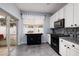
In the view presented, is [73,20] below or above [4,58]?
above

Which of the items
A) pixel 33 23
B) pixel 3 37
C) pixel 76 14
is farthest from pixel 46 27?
pixel 76 14

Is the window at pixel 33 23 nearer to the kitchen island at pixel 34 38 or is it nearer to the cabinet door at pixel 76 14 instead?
the kitchen island at pixel 34 38

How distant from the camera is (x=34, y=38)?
689cm

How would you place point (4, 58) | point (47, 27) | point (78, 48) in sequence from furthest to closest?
point (47, 27)
point (78, 48)
point (4, 58)

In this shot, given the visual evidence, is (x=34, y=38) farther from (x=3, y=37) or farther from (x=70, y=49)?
(x=70, y=49)

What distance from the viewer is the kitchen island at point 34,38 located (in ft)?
22.4

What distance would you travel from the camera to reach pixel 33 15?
23.5 feet

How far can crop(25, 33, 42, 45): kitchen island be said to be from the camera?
6.84m

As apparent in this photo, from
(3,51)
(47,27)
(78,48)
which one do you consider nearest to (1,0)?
(78,48)

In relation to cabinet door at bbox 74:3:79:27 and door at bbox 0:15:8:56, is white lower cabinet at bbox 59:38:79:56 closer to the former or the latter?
cabinet door at bbox 74:3:79:27

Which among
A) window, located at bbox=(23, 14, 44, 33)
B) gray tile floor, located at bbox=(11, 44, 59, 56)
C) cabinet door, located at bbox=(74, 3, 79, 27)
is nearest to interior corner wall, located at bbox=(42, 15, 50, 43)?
window, located at bbox=(23, 14, 44, 33)

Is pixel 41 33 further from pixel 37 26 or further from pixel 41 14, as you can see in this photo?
pixel 41 14

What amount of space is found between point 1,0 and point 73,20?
8.74 ft

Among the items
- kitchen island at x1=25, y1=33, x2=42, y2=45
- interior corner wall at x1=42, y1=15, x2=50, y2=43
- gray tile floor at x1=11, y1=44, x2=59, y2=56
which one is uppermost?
interior corner wall at x1=42, y1=15, x2=50, y2=43
